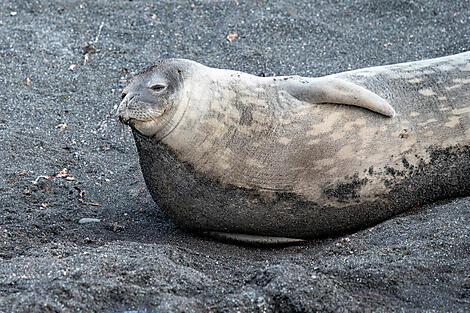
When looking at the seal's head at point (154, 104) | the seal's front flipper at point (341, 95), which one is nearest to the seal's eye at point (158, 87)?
the seal's head at point (154, 104)

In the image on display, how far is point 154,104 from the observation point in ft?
13.6

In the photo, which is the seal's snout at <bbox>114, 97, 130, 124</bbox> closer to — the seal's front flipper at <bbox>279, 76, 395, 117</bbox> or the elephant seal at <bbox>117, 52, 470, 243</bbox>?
the elephant seal at <bbox>117, 52, 470, 243</bbox>

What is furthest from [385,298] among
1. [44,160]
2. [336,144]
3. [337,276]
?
[44,160]

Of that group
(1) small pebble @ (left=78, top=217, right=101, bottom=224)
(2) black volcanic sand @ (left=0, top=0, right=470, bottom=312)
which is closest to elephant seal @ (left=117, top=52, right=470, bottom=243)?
(2) black volcanic sand @ (left=0, top=0, right=470, bottom=312)

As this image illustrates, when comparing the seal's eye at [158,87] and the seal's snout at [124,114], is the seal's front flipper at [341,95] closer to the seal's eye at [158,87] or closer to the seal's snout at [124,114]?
the seal's eye at [158,87]

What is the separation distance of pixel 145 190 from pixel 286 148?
1418mm

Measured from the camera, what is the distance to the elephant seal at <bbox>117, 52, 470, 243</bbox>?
13.8ft

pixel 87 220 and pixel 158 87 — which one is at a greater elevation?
pixel 158 87

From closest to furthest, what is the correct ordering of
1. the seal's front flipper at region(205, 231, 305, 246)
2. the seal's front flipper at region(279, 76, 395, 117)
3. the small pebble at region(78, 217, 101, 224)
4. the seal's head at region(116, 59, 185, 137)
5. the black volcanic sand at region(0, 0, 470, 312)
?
the black volcanic sand at region(0, 0, 470, 312) < the seal's head at region(116, 59, 185, 137) < the seal's front flipper at region(279, 76, 395, 117) < the seal's front flipper at region(205, 231, 305, 246) < the small pebble at region(78, 217, 101, 224)

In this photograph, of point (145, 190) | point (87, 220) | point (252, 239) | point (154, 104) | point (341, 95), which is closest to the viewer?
point (154, 104)

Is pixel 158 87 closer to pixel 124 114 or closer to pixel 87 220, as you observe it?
pixel 124 114

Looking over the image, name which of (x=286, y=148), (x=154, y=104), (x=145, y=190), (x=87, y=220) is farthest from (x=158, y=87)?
(x=145, y=190)

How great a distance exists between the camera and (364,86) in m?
4.53

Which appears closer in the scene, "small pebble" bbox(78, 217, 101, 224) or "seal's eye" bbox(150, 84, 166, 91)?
"seal's eye" bbox(150, 84, 166, 91)
